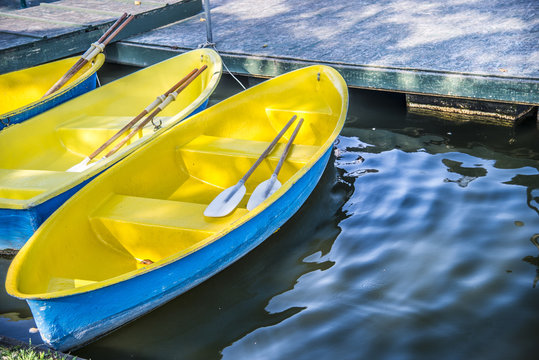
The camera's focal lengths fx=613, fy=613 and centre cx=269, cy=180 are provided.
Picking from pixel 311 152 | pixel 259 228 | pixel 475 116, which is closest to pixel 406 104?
pixel 475 116

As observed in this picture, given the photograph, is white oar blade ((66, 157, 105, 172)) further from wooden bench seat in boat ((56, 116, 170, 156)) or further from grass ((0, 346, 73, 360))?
grass ((0, 346, 73, 360))

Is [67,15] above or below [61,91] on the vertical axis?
above

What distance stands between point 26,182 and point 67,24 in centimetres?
388

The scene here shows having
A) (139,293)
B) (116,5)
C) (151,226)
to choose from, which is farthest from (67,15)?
(139,293)

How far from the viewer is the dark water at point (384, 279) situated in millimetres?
3512

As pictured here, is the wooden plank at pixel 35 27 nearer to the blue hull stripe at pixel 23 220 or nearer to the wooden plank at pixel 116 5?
the wooden plank at pixel 116 5

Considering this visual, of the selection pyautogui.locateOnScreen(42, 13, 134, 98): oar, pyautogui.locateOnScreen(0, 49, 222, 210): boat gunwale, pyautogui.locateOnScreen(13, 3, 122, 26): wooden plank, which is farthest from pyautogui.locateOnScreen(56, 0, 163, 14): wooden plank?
pyautogui.locateOnScreen(0, 49, 222, 210): boat gunwale

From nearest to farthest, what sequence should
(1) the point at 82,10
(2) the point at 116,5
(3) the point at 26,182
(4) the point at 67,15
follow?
(3) the point at 26,182 < (4) the point at 67,15 < (1) the point at 82,10 < (2) the point at 116,5

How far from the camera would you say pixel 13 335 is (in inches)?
145

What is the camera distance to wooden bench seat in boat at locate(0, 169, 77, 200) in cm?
416

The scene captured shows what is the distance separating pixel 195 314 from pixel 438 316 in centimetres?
148

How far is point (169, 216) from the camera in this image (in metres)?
3.95

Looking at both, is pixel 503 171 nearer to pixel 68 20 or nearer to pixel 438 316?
pixel 438 316

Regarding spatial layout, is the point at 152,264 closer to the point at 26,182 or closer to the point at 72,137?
the point at 26,182
